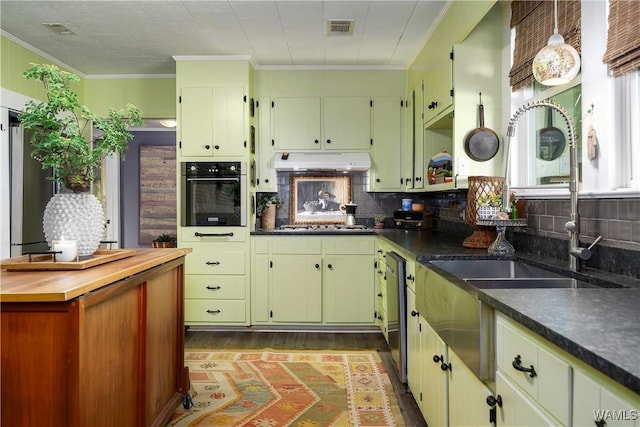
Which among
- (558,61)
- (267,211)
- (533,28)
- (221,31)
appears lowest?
(267,211)

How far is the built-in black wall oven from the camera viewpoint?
13.7ft

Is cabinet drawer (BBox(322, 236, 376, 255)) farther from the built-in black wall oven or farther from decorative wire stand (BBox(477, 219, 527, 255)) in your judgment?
decorative wire stand (BBox(477, 219, 527, 255))

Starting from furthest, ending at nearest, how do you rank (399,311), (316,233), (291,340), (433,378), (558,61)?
(316,233) < (291,340) < (399,311) < (433,378) < (558,61)

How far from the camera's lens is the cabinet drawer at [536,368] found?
92 centimetres

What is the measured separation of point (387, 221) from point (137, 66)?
9.75 ft

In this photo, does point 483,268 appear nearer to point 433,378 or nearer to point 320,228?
point 433,378

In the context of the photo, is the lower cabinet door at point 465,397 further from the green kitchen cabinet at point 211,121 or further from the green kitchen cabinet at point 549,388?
the green kitchen cabinet at point 211,121

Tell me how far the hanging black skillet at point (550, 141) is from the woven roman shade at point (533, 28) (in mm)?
271

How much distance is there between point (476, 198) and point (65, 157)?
81.6 inches

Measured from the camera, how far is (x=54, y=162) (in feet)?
6.10

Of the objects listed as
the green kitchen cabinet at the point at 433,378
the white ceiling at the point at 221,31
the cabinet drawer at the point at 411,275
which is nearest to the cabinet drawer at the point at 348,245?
the cabinet drawer at the point at 411,275

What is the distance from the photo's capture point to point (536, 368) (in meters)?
1.05

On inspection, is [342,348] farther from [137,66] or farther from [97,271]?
[137,66]
